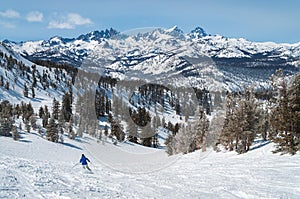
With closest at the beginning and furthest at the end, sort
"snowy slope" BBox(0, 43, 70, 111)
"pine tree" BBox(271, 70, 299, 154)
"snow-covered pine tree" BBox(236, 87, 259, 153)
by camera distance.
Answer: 1. "pine tree" BBox(271, 70, 299, 154)
2. "snow-covered pine tree" BBox(236, 87, 259, 153)
3. "snowy slope" BBox(0, 43, 70, 111)

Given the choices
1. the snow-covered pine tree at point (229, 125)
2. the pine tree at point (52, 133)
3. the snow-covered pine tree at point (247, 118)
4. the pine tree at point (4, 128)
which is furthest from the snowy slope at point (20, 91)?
the snow-covered pine tree at point (247, 118)

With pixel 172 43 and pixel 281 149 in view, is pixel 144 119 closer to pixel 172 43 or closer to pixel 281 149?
pixel 172 43

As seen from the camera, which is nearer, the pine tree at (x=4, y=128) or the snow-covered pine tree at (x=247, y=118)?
the snow-covered pine tree at (x=247, y=118)

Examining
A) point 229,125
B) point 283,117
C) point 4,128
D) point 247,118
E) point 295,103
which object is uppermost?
point 295,103

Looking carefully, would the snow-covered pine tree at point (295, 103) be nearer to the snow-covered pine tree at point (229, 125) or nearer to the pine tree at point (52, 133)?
the snow-covered pine tree at point (229, 125)

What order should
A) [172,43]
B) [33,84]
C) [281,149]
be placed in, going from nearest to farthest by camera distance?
[172,43] < [281,149] < [33,84]

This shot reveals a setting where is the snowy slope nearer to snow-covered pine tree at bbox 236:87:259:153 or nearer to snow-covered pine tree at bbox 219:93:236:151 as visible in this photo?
snow-covered pine tree at bbox 219:93:236:151

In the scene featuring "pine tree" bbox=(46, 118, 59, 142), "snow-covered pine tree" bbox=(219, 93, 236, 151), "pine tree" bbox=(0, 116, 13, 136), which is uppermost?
"snow-covered pine tree" bbox=(219, 93, 236, 151)

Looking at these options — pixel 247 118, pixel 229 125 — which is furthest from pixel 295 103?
pixel 229 125

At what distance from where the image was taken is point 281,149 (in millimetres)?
29359

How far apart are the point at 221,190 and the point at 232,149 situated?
96.8ft

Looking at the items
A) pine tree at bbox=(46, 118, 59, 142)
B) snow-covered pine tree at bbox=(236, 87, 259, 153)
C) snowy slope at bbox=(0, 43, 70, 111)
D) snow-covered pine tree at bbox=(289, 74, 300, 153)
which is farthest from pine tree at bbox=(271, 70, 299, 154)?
snowy slope at bbox=(0, 43, 70, 111)

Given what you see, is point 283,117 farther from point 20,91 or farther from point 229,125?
point 20,91

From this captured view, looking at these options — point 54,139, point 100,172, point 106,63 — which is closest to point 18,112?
point 54,139
